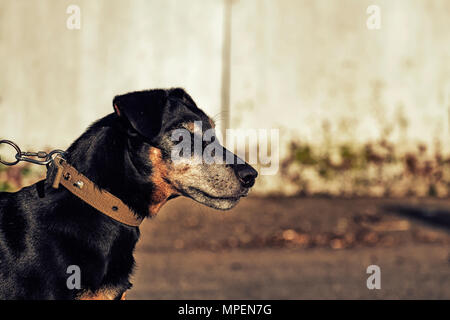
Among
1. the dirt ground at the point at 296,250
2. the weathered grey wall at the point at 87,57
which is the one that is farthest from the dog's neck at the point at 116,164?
the weathered grey wall at the point at 87,57

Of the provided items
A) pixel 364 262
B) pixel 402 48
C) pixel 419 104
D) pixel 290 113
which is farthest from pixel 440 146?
pixel 364 262

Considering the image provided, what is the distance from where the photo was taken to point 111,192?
303 cm

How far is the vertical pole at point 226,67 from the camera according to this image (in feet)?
32.1

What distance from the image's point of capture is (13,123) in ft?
30.9

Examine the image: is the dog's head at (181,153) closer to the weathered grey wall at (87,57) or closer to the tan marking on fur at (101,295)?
the tan marking on fur at (101,295)

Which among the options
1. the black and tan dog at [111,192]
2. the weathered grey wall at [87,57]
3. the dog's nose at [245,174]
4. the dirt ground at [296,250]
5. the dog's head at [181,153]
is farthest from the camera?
the weathered grey wall at [87,57]

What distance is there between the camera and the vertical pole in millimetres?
9773

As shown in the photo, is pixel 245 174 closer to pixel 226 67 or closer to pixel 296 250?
pixel 296 250

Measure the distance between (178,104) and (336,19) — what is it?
7.23 meters

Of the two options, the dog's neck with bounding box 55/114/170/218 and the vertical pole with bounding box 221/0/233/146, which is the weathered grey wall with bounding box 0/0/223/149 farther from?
the dog's neck with bounding box 55/114/170/218

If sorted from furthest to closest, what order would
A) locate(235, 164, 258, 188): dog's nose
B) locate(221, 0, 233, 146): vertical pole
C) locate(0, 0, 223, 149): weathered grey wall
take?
locate(221, 0, 233, 146): vertical pole
locate(0, 0, 223, 149): weathered grey wall
locate(235, 164, 258, 188): dog's nose

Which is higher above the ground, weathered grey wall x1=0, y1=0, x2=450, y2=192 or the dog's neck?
weathered grey wall x1=0, y1=0, x2=450, y2=192

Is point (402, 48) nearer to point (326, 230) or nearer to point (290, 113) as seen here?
point (290, 113)

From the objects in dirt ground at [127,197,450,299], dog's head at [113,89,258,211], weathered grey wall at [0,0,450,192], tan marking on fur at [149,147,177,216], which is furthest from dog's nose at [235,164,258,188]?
weathered grey wall at [0,0,450,192]
